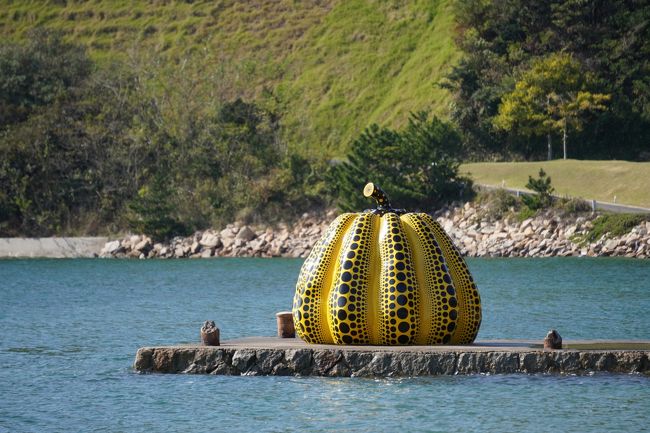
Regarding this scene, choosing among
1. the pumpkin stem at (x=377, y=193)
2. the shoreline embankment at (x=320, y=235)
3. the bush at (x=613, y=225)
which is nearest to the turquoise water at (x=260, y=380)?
the pumpkin stem at (x=377, y=193)

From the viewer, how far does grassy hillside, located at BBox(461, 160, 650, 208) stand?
7281 centimetres

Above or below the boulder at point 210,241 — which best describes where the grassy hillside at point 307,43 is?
above

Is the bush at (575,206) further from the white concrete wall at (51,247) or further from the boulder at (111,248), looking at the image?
the white concrete wall at (51,247)

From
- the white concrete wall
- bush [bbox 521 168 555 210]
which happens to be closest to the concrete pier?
bush [bbox 521 168 555 210]

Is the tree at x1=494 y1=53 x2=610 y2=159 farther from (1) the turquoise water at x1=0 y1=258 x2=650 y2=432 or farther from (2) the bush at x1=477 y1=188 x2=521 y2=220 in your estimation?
(1) the turquoise water at x1=0 y1=258 x2=650 y2=432

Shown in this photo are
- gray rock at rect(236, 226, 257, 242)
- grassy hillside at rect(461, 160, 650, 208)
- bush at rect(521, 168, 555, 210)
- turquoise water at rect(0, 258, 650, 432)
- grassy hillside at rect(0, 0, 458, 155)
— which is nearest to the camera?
turquoise water at rect(0, 258, 650, 432)

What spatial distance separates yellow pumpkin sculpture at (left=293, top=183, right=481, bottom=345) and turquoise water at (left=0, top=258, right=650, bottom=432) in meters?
1.44

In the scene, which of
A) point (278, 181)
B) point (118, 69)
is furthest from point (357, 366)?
point (118, 69)

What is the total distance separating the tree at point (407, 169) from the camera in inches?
3007

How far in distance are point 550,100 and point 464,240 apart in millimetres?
15069

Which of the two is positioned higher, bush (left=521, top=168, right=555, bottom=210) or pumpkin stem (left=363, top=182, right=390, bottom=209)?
pumpkin stem (left=363, top=182, right=390, bottom=209)

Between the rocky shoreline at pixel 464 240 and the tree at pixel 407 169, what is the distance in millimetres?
1571

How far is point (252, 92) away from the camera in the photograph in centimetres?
11794

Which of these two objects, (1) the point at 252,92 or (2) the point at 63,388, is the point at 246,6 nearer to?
(1) the point at 252,92
